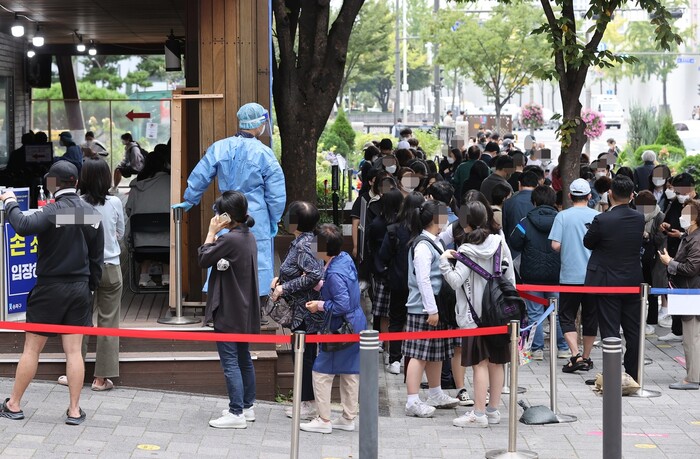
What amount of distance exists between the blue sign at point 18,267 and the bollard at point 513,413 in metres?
4.15

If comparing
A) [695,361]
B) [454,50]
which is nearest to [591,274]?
[695,361]

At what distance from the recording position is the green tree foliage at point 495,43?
45.5 metres

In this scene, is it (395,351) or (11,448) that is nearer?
(11,448)

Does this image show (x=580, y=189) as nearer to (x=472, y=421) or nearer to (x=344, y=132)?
(x=472, y=421)

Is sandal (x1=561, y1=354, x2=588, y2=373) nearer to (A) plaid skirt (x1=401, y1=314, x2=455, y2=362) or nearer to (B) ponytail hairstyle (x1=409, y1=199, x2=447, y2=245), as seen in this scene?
(A) plaid skirt (x1=401, y1=314, x2=455, y2=362)

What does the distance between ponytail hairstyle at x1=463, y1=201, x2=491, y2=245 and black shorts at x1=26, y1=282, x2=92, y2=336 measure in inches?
112

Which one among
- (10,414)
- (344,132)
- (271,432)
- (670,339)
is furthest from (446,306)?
(344,132)

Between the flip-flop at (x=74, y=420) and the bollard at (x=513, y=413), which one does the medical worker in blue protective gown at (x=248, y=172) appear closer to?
the flip-flop at (x=74, y=420)

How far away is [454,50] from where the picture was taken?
46.0 meters

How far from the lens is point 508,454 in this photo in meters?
7.56

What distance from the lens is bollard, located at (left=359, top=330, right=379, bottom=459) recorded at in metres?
6.62

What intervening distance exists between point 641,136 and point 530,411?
25.3 metres

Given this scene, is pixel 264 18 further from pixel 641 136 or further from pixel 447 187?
pixel 641 136

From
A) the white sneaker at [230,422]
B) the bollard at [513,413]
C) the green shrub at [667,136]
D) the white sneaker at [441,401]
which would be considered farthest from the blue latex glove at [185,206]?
the green shrub at [667,136]
